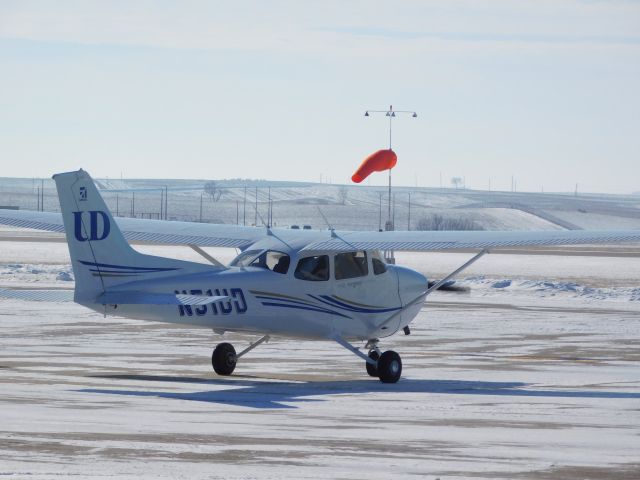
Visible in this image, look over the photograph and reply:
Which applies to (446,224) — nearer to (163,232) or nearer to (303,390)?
(163,232)

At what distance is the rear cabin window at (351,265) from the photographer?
20.6 m

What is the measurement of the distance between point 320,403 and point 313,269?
145 inches

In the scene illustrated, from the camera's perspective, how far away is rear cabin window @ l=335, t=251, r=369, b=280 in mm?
20562

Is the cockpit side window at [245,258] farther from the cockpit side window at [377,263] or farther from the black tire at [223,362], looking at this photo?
the cockpit side window at [377,263]

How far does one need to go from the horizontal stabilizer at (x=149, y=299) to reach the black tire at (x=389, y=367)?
2896 millimetres

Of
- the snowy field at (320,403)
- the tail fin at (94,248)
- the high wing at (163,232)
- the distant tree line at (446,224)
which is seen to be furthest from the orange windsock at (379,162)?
the distant tree line at (446,224)

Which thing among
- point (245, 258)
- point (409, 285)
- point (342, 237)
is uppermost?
point (342, 237)

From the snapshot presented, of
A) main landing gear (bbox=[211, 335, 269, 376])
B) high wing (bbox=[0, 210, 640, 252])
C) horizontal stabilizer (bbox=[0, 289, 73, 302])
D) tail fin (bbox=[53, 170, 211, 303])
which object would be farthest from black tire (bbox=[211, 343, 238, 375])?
horizontal stabilizer (bbox=[0, 289, 73, 302])

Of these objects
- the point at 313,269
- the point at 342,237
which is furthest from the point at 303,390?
the point at 342,237

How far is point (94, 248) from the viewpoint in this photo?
1870 cm

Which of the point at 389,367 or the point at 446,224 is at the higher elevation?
the point at 389,367

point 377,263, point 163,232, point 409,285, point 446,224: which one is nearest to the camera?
point 377,263

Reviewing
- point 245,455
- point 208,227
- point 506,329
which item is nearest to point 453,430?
point 245,455

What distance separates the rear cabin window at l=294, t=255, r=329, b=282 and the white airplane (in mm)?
18
